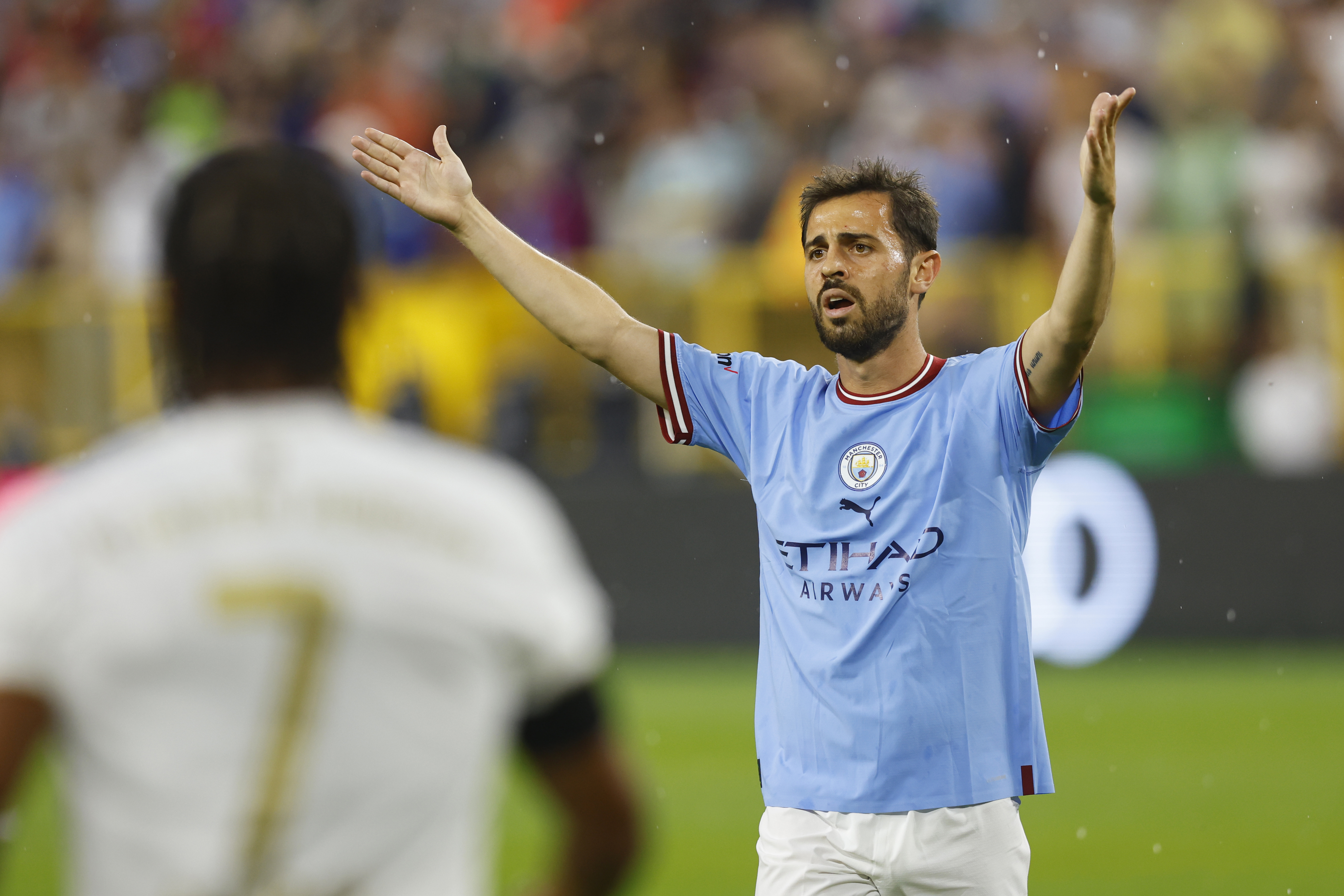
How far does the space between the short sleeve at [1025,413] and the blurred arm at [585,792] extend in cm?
205

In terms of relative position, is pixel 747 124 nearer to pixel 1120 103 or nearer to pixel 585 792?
pixel 1120 103

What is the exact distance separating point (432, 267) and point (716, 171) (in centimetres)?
226

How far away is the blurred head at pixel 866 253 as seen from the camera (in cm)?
430

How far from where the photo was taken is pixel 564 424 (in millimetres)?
13016

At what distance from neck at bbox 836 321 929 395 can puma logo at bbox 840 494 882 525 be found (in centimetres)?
31

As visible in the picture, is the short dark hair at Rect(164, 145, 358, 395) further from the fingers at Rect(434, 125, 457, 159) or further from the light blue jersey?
the fingers at Rect(434, 125, 457, 159)

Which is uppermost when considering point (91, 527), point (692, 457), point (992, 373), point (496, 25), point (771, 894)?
point (496, 25)

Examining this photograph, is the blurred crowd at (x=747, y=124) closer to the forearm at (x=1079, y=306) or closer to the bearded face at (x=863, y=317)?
the bearded face at (x=863, y=317)

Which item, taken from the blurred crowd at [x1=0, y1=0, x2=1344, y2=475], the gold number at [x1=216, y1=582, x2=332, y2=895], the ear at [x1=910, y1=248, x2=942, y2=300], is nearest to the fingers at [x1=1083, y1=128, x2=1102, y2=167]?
the ear at [x1=910, y1=248, x2=942, y2=300]

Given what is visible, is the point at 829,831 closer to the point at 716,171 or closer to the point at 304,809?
the point at 304,809

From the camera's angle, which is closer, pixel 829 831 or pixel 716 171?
pixel 829 831

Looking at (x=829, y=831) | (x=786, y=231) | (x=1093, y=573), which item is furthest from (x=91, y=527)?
(x=786, y=231)

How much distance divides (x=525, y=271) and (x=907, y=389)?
1.02 metres

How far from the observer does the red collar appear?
4238 mm
